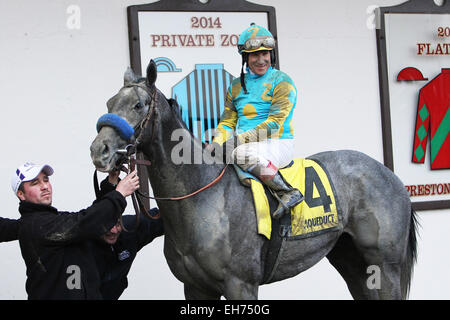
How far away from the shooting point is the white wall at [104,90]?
5.18 meters

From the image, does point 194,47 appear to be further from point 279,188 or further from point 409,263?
point 409,263

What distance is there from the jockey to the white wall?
1679 millimetres

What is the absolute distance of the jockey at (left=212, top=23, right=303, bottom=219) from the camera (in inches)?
151

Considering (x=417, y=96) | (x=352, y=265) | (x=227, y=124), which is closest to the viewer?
(x=227, y=124)

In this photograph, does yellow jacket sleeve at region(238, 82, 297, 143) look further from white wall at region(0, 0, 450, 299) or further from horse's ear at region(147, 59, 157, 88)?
white wall at region(0, 0, 450, 299)

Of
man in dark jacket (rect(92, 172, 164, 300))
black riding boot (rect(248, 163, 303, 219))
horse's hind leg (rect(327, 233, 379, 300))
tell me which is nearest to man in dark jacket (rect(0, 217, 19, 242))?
man in dark jacket (rect(92, 172, 164, 300))

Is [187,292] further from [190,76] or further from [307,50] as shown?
[307,50]

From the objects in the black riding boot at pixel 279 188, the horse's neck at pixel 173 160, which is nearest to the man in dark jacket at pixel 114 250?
the horse's neck at pixel 173 160

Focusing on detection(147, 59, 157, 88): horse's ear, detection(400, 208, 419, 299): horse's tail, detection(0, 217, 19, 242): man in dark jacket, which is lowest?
detection(400, 208, 419, 299): horse's tail

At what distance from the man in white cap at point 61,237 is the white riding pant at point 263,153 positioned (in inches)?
24.0

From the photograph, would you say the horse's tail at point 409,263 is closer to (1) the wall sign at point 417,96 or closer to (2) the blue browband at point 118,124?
(1) the wall sign at point 417,96

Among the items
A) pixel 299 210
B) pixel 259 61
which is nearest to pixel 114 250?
pixel 299 210

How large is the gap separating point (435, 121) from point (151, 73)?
11.9 feet

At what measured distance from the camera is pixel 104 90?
17.6ft
